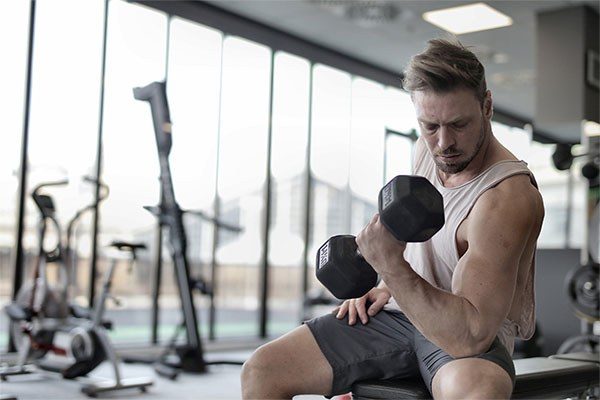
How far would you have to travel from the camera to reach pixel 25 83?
16.6 ft

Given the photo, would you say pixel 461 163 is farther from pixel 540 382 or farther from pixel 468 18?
pixel 468 18

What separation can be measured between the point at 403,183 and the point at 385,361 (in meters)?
0.51

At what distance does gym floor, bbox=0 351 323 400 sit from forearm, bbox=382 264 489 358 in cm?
257

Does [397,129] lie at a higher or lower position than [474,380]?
higher

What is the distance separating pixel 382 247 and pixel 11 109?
4345mm

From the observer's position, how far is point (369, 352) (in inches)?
63.1

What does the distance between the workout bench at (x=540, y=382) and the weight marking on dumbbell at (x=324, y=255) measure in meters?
0.31

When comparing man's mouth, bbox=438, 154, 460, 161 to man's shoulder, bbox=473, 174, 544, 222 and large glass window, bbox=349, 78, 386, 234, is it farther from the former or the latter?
large glass window, bbox=349, 78, 386, 234

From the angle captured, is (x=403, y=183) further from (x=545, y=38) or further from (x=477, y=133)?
(x=545, y=38)

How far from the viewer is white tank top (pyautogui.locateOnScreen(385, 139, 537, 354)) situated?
4.82 feet

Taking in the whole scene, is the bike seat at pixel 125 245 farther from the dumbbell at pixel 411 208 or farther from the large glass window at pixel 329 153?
the large glass window at pixel 329 153

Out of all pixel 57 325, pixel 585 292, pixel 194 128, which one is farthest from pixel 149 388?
pixel 585 292

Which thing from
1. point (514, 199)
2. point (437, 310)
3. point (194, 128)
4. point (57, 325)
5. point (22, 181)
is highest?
point (194, 128)

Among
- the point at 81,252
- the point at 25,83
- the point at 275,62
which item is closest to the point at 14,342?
the point at 81,252
